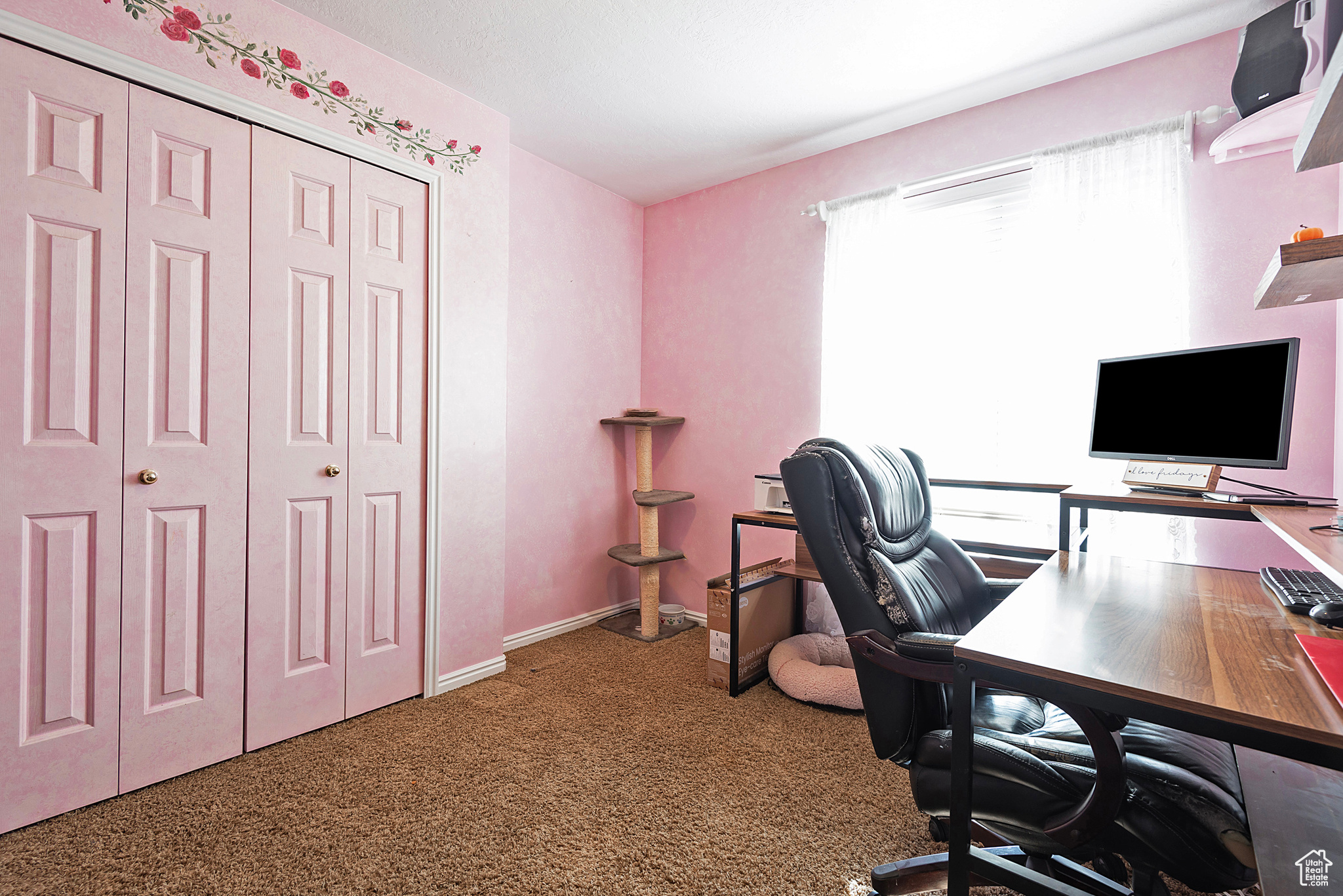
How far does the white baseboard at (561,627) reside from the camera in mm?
3098

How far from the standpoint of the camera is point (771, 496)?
2742 millimetres

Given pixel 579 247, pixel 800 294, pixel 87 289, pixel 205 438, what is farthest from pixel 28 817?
pixel 800 294

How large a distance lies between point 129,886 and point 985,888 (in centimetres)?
206

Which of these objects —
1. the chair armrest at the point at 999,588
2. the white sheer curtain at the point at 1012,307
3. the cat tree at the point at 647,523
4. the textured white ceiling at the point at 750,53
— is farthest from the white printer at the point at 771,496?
the textured white ceiling at the point at 750,53

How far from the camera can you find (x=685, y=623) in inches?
137

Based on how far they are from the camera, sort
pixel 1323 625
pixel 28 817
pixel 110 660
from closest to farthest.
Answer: pixel 1323 625 → pixel 28 817 → pixel 110 660

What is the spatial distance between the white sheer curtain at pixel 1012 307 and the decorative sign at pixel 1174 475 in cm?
40

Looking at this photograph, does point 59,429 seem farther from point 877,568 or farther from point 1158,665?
point 1158,665

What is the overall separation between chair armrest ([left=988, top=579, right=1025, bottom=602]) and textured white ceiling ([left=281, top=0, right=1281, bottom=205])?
1890 mm

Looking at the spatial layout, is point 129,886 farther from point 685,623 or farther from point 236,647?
point 685,623

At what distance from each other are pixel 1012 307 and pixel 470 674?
2796 mm

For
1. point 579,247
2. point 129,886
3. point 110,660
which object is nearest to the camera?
point 129,886

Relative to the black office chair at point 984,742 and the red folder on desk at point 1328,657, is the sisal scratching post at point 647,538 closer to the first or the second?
the black office chair at point 984,742

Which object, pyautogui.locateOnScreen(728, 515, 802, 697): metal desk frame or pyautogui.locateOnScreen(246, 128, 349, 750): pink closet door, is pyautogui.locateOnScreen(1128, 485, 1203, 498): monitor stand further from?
pyautogui.locateOnScreen(246, 128, 349, 750): pink closet door
